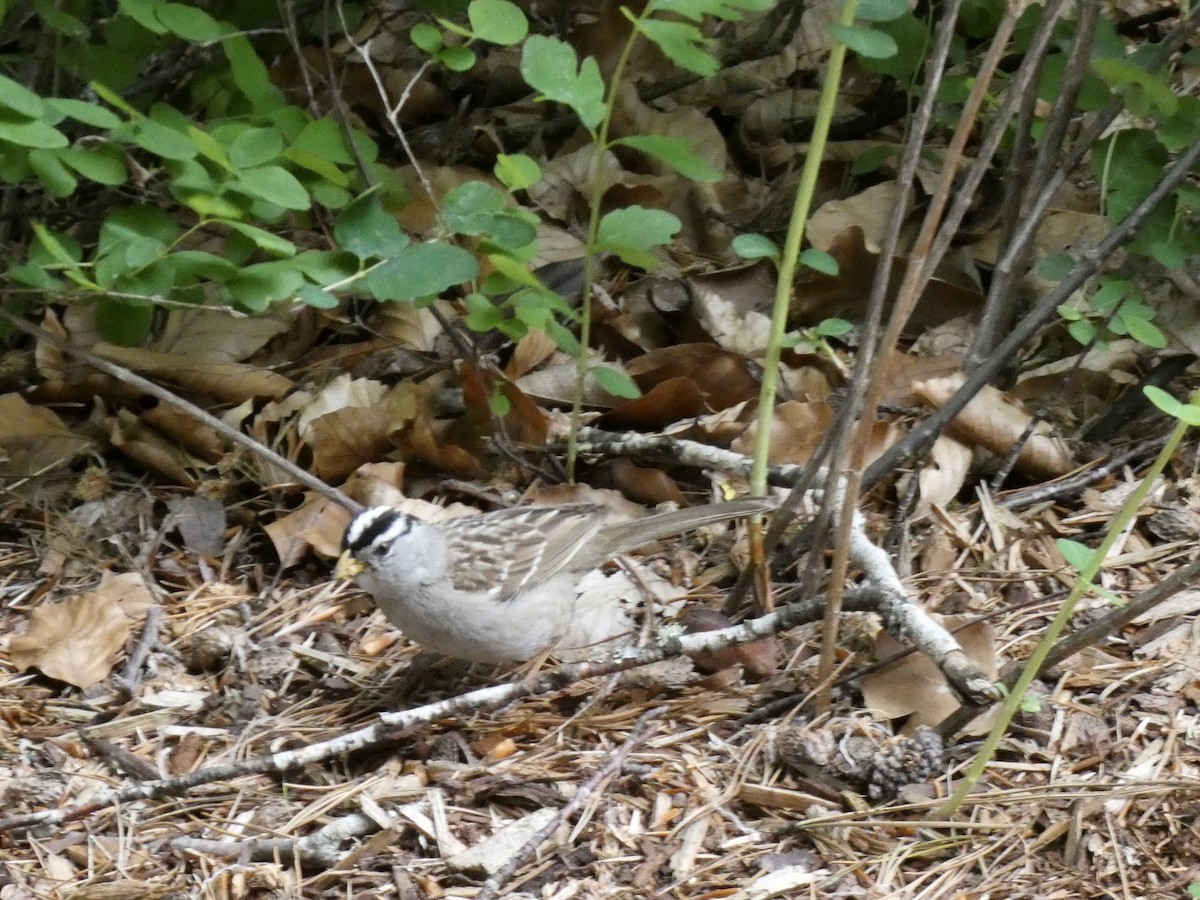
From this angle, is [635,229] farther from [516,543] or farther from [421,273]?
[516,543]

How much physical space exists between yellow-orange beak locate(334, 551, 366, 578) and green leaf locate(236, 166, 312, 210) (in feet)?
3.16

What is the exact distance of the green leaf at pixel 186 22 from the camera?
132 inches

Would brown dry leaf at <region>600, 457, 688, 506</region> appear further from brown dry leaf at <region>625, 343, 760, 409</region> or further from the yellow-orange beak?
the yellow-orange beak

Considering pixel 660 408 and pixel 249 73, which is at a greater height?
pixel 249 73

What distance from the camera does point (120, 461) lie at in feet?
13.9

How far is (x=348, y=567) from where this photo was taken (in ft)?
11.2

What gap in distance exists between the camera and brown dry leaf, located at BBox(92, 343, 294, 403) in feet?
14.0

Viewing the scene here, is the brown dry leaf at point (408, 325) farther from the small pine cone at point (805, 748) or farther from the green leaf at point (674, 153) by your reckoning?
the small pine cone at point (805, 748)

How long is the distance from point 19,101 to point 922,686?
2.67m

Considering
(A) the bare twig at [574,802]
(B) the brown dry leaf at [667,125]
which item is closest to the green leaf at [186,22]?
(B) the brown dry leaf at [667,125]

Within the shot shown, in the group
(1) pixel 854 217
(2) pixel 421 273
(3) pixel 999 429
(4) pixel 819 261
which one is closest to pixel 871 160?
(1) pixel 854 217

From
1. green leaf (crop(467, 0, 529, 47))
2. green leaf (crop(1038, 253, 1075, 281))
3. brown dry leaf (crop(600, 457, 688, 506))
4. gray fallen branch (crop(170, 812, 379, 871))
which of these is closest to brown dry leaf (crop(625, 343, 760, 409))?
brown dry leaf (crop(600, 457, 688, 506))

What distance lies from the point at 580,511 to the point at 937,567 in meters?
1.08

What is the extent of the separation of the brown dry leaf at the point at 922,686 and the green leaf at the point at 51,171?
2.49 metres
